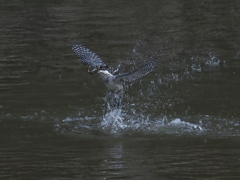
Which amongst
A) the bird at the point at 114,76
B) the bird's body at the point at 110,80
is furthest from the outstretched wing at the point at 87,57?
the bird's body at the point at 110,80

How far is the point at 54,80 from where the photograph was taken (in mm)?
16297

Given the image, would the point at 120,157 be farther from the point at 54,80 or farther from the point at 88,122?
the point at 54,80

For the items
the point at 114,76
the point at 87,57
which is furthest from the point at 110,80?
the point at 87,57

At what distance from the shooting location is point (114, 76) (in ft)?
40.0

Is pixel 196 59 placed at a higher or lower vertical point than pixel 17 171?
higher

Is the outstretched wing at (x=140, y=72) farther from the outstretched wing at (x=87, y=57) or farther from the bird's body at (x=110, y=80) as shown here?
the outstretched wing at (x=87, y=57)

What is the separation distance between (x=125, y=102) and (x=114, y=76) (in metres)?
2.09

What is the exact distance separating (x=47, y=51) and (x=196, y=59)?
4.73m

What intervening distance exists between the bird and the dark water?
501 mm

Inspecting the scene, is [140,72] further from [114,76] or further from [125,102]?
[125,102]

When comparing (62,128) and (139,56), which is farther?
(139,56)

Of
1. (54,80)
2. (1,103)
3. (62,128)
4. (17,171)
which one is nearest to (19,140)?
(62,128)

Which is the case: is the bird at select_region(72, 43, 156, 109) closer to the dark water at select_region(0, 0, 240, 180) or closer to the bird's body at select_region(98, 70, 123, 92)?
the bird's body at select_region(98, 70, 123, 92)

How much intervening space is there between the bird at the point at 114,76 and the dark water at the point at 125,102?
19.7 inches
